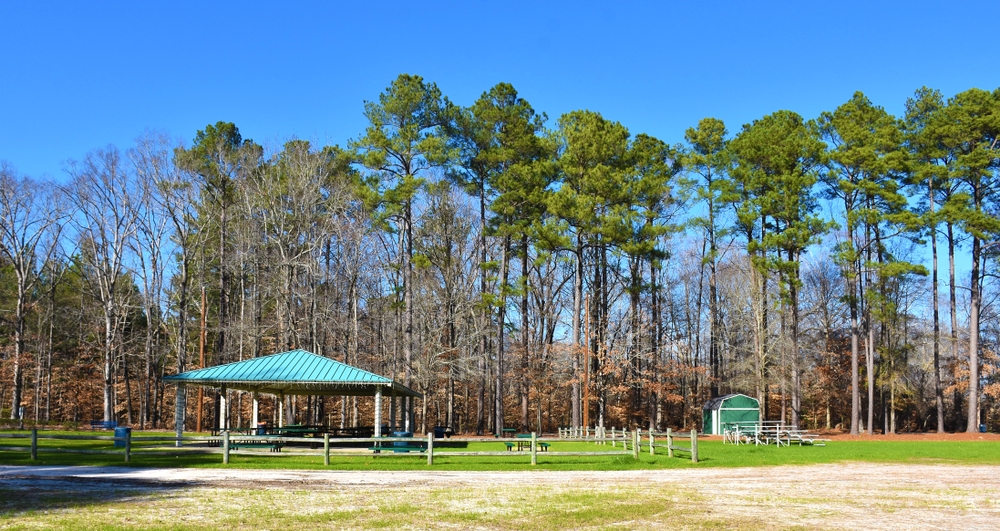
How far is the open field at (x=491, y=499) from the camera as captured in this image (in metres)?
9.00

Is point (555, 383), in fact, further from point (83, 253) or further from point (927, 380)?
point (83, 253)

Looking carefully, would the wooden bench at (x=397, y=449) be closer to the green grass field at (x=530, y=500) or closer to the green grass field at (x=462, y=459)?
the green grass field at (x=462, y=459)

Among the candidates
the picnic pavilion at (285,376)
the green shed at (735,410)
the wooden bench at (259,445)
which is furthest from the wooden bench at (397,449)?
the green shed at (735,410)

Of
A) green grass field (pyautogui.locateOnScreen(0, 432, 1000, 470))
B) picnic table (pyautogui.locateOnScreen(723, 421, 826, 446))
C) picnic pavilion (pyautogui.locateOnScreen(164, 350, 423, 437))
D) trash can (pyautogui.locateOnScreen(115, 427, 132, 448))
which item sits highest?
picnic pavilion (pyautogui.locateOnScreen(164, 350, 423, 437))

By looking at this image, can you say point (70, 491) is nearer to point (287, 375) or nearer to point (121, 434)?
point (121, 434)

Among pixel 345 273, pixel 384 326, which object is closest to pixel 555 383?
pixel 384 326

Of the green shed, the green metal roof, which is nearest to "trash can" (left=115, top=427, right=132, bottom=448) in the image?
the green metal roof

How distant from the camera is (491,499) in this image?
1127 cm

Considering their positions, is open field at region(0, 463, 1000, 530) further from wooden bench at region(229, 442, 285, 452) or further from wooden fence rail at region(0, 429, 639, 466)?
wooden bench at region(229, 442, 285, 452)

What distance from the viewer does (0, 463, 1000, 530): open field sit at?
900 centimetres

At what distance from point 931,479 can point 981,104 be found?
96.7 ft

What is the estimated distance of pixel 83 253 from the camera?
133ft

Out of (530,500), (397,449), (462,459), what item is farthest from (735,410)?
(530,500)

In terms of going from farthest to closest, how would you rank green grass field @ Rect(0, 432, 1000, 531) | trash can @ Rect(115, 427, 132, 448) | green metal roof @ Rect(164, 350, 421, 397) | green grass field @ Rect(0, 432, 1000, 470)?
green metal roof @ Rect(164, 350, 421, 397), trash can @ Rect(115, 427, 132, 448), green grass field @ Rect(0, 432, 1000, 470), green grass field @ Rect(0, 432, 1000, 531)
